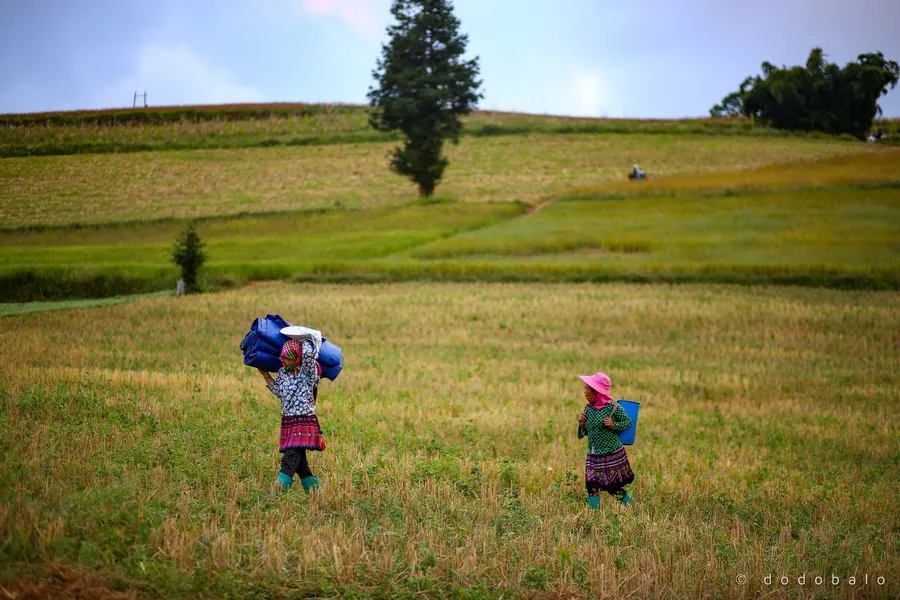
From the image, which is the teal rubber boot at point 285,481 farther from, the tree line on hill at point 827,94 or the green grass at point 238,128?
the tree line on hill at point 827,94

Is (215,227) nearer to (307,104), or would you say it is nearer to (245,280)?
(245,280)

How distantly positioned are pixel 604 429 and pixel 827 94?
97887 mm

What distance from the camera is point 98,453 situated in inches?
340

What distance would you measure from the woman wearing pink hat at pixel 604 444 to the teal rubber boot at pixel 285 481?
10.3 feet

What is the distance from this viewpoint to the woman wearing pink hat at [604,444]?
28.9 ft

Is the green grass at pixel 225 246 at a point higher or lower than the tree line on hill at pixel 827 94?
lower

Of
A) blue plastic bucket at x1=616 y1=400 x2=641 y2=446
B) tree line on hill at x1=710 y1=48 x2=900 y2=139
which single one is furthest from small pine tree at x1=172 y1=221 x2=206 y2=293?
tree line on hill at x1=710 y1=48 x2=900 y2=139

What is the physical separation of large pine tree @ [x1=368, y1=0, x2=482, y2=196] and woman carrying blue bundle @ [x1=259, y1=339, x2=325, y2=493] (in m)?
51.1

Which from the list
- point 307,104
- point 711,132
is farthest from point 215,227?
point 711,132

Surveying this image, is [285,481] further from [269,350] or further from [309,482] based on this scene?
[269,350]

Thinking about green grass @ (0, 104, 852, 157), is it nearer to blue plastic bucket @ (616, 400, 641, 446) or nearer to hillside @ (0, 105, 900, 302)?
hillside @ (0, 105, 900, 302)

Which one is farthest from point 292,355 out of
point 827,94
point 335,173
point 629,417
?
point 827,94

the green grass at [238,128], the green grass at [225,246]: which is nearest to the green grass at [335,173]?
the green grass at [238,128]

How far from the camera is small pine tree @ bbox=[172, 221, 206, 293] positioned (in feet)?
101
